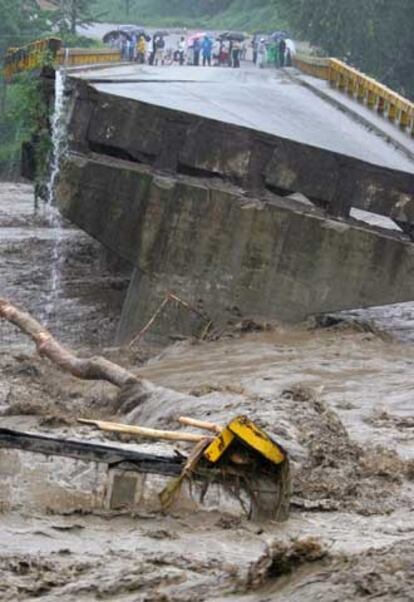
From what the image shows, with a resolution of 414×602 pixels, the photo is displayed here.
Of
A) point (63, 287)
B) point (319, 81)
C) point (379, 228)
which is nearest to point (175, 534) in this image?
point (379, 228)

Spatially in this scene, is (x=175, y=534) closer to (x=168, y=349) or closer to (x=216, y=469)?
(x=216, y=469)

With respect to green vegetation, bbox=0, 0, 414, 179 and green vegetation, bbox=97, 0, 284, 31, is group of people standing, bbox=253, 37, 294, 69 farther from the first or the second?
green vegetation, bbox=97, 0, 284, 31

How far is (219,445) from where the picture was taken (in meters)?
8.48

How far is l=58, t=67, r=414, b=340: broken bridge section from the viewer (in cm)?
1684

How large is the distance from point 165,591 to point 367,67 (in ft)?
165

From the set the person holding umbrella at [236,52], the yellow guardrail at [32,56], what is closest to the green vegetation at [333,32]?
the person holding umbrella at [236,52]

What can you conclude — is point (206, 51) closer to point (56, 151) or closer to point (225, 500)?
point (56, 151)

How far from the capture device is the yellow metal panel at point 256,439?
8.37 metres

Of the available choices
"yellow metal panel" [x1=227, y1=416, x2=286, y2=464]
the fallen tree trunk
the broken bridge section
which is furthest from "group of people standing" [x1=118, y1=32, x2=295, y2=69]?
"yellow metal panel" [x1=227, y1=416, x2=286, y2=464]

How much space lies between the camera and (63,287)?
22.4m

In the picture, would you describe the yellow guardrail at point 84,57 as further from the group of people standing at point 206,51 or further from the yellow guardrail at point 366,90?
the yellow guardrail at point 366,90

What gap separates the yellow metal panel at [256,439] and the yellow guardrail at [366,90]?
2231 centimetres

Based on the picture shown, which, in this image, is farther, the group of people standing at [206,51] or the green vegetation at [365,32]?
the green vegetation at [365,32]

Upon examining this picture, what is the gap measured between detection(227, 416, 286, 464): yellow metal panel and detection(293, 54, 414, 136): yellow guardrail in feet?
73.2
